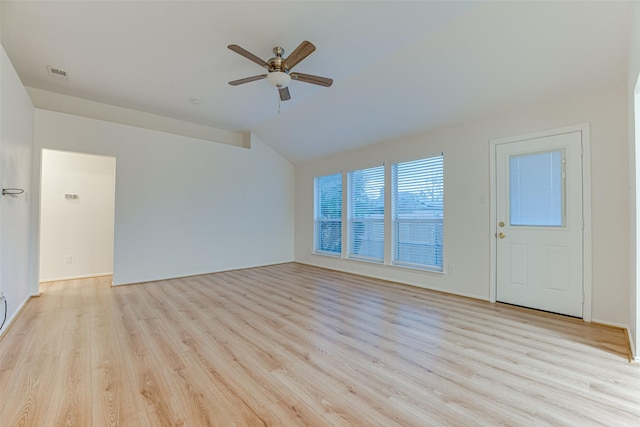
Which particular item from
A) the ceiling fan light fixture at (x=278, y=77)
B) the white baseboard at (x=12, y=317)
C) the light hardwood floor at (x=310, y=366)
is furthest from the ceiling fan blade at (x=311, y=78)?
the white baseboard at (x=12, y=317)

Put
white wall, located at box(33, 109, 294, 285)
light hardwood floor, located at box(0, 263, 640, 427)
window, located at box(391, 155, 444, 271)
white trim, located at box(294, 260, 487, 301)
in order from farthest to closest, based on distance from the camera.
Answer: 1. white wall, located at box(33, 109, 294, 285)
2. window, located at box(391, 155, 444, 271)
3. white trim, located at box(294, 260, 487, 301)
4. light hardwood floor, located at box(0, 263, 640, 427)

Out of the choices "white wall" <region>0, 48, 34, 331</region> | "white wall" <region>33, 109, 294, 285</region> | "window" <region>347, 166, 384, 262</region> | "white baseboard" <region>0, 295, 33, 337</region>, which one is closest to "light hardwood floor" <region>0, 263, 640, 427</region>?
"white baseboard" <region>0, 295, 33, 337</region>

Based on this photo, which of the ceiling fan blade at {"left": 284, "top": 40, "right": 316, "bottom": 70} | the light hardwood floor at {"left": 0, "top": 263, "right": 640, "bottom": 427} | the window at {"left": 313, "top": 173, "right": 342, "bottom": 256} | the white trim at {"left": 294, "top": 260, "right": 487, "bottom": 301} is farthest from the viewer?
the window at {"left": 313, "top": 173, "right": 342, "bottom": 256}

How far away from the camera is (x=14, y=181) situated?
2922 millimetres

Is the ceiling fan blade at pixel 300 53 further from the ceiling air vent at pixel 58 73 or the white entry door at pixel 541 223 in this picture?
the ceiling air vent at pixel 58 73

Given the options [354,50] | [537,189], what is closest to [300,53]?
[354,50]

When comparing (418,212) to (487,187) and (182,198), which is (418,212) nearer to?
(487,187)

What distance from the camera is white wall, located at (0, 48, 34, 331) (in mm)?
2554

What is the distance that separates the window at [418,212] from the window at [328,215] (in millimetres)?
1421

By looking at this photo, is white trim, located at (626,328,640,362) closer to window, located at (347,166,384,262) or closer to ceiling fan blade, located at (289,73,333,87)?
window, located at (347,166,384,262)

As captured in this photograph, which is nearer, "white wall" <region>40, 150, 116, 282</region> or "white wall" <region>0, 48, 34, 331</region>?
"white wall" <region>0, 48, 34, 331</region>

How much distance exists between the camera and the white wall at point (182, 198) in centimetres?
444

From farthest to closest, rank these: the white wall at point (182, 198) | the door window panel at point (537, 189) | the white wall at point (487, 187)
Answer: the white wall at point (182, 198), the door window panel at point (537, 189), the white wall at point (487, 187)

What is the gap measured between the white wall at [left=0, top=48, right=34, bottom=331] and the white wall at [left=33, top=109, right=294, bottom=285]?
689mm
